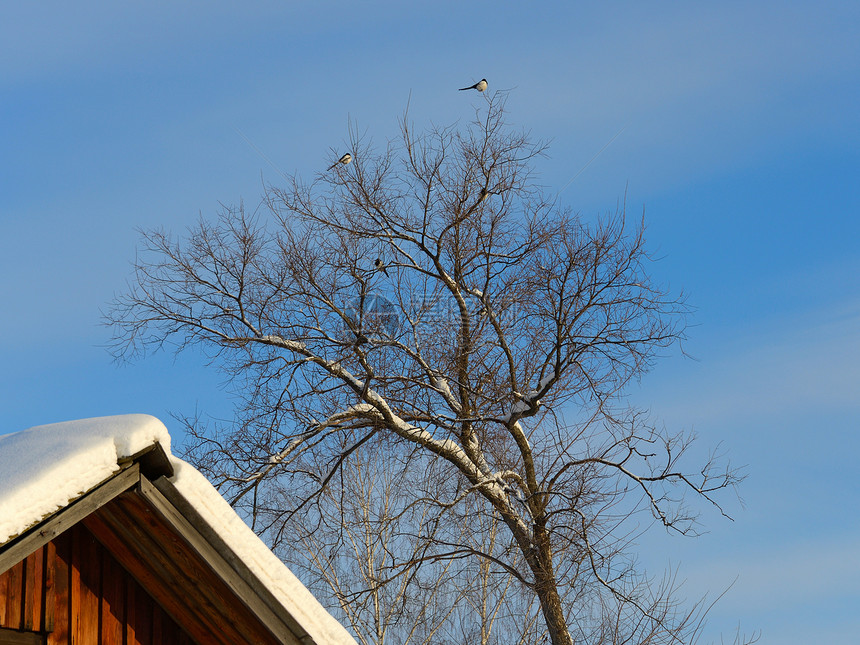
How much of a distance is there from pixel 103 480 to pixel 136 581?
1.16 m

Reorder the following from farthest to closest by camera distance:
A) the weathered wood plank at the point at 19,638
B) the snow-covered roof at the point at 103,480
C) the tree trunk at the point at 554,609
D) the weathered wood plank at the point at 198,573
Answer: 1. the tree trunk at the point at 554,609
2. the weathered wood plank at the point at 19,638
3. the weathered wood plank at the point at 198,573
4. the snow-covered roof at the point at 103,480

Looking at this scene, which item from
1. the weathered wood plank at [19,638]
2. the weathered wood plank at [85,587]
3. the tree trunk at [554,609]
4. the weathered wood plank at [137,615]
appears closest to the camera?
the weathered wood plank at [19,638]

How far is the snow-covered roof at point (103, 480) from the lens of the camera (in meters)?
2.61

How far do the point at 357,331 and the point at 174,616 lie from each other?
26.6ft

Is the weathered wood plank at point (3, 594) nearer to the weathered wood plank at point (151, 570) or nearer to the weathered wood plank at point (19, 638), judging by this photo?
the weathered wood plank at point (19, 638)

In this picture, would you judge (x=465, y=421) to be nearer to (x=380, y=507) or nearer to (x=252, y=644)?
(x=380, y=507)

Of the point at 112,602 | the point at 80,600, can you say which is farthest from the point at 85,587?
the point at 112,602

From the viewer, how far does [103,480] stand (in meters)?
2.82

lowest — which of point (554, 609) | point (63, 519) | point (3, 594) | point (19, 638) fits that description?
point (19, 638)

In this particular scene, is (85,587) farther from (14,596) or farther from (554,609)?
(554,609)

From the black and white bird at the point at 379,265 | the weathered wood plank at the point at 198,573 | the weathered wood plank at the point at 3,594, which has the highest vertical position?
the black and white bird at the point at 379,265

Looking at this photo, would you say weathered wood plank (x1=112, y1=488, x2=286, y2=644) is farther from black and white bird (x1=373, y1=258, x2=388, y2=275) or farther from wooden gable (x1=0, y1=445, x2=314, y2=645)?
black and white bird (x1=373, y1=258, x2=388, y2=275)

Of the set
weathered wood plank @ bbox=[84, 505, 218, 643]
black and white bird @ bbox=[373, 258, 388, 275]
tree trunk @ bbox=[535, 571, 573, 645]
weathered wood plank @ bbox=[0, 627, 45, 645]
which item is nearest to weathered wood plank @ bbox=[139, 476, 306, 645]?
weathered wood plank @ bbox=[84, 505, 218, 643]

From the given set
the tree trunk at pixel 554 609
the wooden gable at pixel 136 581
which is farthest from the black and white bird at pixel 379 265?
the wooden gable at pixel 136 581
